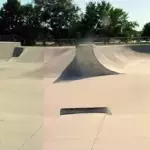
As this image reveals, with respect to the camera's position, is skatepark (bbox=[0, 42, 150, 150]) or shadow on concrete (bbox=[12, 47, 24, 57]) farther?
shadow on concrete (bbox=[12, 47, 24, 57])

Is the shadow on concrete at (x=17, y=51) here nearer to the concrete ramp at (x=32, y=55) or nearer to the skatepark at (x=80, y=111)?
the concrete ramp at (x=32, y=55)

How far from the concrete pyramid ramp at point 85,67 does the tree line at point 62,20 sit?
A: 3871 centimetres

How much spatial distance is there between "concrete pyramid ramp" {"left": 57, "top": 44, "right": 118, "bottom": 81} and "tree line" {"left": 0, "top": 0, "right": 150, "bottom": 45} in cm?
3871

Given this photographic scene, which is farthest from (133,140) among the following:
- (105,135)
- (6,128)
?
(6,128)

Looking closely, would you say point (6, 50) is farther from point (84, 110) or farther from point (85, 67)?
point (84, 110)

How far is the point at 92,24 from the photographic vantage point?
54.5 metres

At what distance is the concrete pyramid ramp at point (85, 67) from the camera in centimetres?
1395

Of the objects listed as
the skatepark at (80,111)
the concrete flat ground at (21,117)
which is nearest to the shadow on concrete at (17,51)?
the skatepark at (80,111)

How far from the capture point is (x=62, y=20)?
5575cm

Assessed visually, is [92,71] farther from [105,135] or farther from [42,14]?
[42,14]

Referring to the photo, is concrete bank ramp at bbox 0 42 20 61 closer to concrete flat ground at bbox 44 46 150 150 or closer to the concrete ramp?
the concrete ramp

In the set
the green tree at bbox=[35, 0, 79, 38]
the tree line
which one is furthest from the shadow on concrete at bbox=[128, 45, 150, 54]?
the green tree at bbox=[35, 0, 79, 38]

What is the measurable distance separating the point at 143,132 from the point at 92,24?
49897mm

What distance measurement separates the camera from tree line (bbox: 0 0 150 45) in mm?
54062
